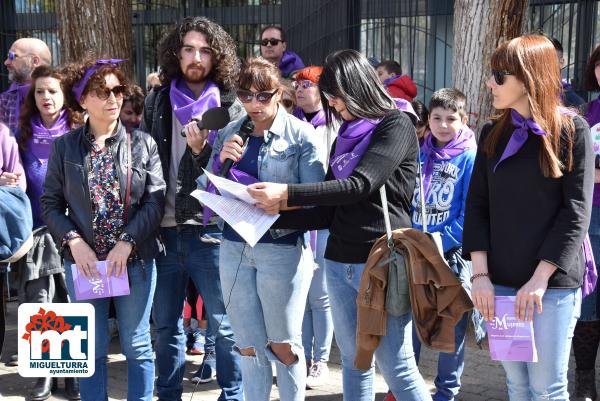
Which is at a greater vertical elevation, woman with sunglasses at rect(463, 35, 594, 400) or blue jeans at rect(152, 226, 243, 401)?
woman with sunglasses at rect(463, 35, 594, 400)

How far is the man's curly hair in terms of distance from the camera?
4387 mm

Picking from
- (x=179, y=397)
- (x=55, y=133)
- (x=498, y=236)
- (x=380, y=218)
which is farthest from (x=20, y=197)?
(x=498, y=236)

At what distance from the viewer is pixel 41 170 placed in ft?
16.5

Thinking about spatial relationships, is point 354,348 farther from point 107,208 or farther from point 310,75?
point 310,75

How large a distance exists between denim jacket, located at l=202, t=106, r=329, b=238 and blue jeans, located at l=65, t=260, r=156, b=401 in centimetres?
89

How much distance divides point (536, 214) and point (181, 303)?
220cm

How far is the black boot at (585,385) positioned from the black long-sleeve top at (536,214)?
5.63 feet

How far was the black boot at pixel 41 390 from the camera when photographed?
4.95 metres

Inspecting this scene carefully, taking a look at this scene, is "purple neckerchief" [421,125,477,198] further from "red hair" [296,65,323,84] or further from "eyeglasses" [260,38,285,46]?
"eyeglasses" [260,38,285,46]

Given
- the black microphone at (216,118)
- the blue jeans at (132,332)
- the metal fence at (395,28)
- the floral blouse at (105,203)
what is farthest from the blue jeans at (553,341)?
the metal fence at (395,28)

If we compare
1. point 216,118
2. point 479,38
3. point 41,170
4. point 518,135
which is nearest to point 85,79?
point 216,118

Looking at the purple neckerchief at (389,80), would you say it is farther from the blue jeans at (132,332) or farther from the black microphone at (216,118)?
the blue jeans at (132,332)

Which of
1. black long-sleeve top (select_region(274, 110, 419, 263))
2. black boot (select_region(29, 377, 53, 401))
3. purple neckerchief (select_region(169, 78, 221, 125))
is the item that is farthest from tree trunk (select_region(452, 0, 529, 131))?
black boot (select_region(29, 377, 53, 401))

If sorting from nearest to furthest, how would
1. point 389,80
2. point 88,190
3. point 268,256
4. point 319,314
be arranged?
1. point 268,256
2. point 88,190
3. point 319,314
4. point 389,80
